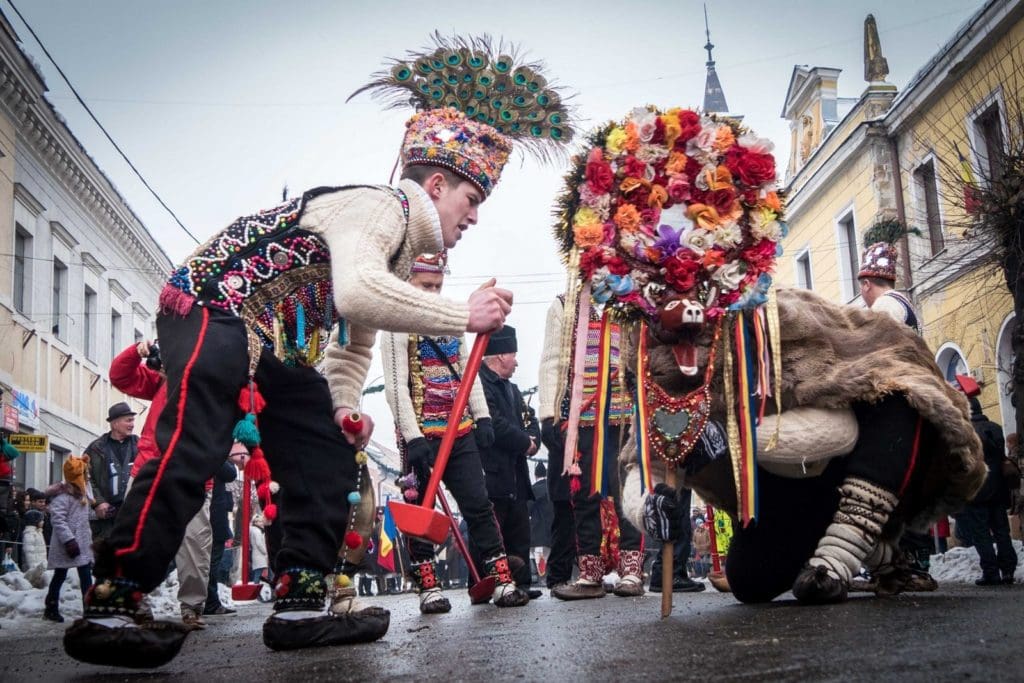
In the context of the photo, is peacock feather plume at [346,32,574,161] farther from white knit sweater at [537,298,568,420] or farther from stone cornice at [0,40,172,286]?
stone cornice at [0,40,172,286]

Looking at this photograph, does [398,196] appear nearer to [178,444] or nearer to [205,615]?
[178,444]

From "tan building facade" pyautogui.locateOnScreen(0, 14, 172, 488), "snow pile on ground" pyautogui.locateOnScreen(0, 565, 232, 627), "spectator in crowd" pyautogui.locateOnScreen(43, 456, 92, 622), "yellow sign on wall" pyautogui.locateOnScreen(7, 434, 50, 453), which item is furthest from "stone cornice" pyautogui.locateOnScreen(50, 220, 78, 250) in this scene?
"spectator in crowd" pyautogui.locateOnScreen(43, 456, 92, 622)

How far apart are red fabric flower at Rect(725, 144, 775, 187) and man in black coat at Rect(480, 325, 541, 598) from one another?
330cm

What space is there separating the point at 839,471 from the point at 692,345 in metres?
0.78

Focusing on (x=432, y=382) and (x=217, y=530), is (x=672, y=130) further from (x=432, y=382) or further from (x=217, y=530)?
(x=217, y=530)

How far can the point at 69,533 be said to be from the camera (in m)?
10.1

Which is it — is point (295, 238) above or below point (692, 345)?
above

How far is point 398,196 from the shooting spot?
4.26 metres

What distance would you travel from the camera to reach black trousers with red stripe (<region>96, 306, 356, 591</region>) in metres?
3.51

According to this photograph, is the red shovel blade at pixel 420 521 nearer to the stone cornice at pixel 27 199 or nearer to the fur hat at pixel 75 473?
the fur hat at pixel 75 473

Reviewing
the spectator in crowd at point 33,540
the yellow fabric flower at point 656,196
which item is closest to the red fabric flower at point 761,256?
the yellow fabric flower at point 656,196

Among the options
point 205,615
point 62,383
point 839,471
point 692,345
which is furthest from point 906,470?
point 62,383

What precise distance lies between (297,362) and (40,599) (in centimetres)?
765

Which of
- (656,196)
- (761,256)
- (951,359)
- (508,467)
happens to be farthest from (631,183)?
(951,359)
